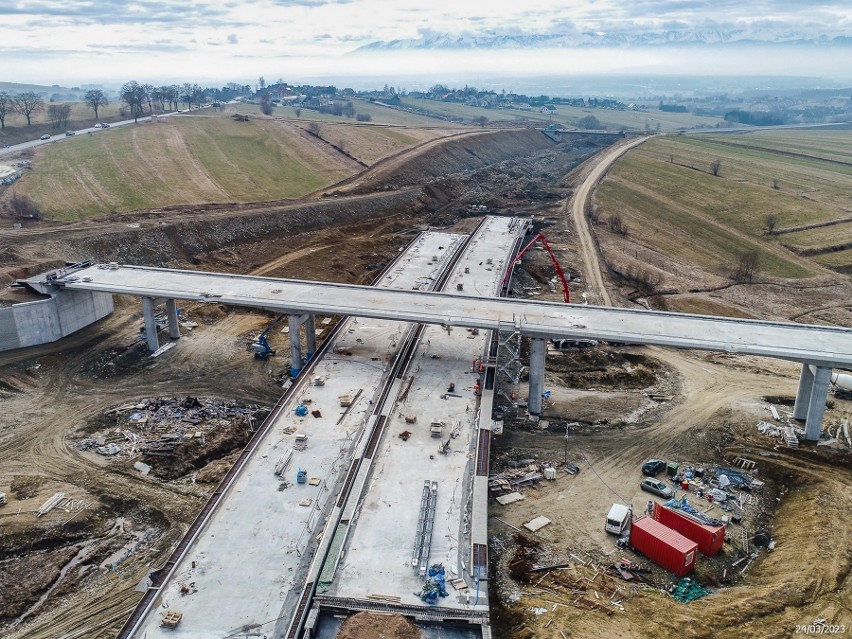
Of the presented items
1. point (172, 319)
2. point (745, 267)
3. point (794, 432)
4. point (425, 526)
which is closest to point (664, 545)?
point (425, 526)

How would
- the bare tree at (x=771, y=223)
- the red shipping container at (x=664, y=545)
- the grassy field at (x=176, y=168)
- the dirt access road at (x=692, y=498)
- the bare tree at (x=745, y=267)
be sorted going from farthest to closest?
the bare tree at (x=771, y=223)
the grassy field at (x=176, y=168)
the bare tree at (x=745, y=267)
the red shipping container at (x=664, y=545)
the dirt access road at (x=692, y=498)

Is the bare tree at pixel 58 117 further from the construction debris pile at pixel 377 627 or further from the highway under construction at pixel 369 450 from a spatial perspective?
the construction debris pile at pixel 377 627

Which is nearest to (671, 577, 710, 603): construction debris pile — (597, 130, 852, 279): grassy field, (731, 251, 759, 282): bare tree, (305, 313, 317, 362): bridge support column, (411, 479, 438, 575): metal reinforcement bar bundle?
(411, 479, 438, 575): metal reinforcement bar bundle

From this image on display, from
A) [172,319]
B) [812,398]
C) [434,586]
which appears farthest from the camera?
[172,319]

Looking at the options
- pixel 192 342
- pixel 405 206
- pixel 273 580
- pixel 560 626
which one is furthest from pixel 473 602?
pixel 405 206

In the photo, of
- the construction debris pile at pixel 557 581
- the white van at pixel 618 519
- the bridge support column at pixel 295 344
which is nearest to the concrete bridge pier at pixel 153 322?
the bridge support column at pixel 295 344

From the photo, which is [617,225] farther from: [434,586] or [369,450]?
[434,586]
